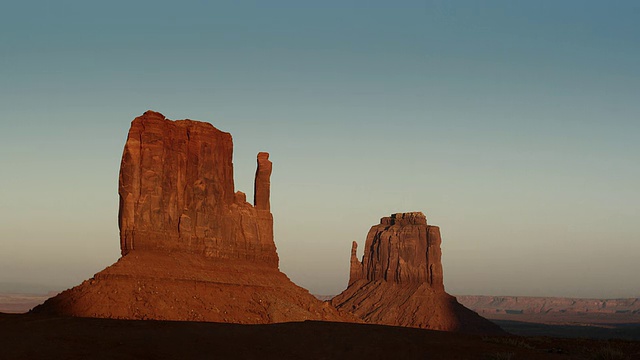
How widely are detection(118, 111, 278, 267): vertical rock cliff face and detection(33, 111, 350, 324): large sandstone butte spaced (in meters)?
0.12

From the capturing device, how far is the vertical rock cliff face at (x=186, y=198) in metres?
87.1

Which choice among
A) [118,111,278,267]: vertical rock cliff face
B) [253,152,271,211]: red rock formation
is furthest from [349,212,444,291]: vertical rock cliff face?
[118,111,278,267]: vertical rock cliff face

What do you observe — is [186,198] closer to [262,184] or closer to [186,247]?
[186,247]

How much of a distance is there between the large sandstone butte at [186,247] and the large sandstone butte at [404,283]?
53181 mm

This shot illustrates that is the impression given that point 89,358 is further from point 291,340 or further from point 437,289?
point 437,289

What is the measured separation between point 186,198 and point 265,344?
209ft

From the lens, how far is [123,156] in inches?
3420

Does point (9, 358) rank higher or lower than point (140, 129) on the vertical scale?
lower

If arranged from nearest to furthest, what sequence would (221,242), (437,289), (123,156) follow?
(123,156) < (221,242) < (437,289)

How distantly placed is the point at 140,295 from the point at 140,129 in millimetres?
21835

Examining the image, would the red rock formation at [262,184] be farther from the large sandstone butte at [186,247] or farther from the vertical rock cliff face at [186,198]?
the large sandstone butte at [186,247]

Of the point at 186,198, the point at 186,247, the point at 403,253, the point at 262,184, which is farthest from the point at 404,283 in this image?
the point at 186,247

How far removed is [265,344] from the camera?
3425 cm

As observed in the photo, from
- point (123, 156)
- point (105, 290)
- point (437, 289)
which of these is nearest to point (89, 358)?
point (105, 290)
